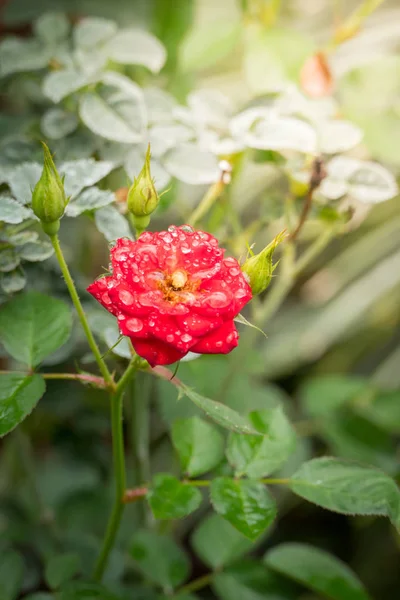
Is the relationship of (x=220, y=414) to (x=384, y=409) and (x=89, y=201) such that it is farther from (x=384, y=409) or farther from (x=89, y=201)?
(x=384, y=409)

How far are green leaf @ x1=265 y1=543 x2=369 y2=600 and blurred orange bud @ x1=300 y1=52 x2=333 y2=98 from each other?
1.59 ft

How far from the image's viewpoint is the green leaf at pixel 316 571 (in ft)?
1.98

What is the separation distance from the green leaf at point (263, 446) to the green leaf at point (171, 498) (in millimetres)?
42

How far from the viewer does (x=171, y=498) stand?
462 millimetres

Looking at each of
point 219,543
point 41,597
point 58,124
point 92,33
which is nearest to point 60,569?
point 41,597

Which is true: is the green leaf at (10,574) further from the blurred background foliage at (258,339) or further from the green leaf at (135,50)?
the green leaf at (135,50)

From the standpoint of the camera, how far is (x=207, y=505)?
96cm

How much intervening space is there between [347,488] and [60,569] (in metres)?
0.30

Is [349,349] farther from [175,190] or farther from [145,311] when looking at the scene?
[145,311]

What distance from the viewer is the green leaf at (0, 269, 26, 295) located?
495 millimetres

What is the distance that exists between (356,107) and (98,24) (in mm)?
305

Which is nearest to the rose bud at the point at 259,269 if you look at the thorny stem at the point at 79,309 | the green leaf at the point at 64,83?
the thorny stem at the point at 79,309

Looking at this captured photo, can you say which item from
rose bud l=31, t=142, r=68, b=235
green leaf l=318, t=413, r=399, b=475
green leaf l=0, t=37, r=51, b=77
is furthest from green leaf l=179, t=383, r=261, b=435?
green leaf l=318, t=413, r=399, b=475

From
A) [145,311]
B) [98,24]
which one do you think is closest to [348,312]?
[98,24]
